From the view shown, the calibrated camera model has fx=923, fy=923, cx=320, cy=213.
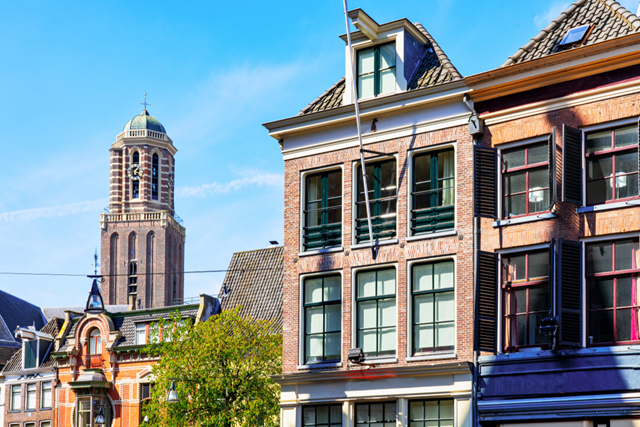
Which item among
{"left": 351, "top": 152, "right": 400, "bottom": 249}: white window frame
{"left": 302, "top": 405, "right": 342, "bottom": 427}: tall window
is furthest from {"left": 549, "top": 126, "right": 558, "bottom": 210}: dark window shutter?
{"left": 302, "top": 405, "right": 342, "bottom": 427}: tall window

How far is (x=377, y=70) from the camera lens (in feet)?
80.6

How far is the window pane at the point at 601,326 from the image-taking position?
62.8 feet

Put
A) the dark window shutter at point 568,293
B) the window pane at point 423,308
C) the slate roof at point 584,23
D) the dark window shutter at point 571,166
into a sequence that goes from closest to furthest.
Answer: the dark window shutter at point 568,293 < the dark window shutter at point 571,166 < the slate roof at point 584,23 < the window pane at point 423,308

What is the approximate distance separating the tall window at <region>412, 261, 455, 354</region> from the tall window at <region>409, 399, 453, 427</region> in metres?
1.23

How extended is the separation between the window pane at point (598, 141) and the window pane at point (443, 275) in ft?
14.2

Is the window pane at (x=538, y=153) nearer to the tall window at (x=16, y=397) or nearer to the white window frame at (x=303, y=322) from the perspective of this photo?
the white window frame at (x=303, y=322)

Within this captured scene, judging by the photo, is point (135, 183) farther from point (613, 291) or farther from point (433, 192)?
point (613, 291)

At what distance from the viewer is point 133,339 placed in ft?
165

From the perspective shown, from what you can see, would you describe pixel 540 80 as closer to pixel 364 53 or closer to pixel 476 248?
pixel 476 248

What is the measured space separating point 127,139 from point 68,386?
7038 cm

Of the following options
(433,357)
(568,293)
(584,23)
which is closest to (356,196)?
(433,357)

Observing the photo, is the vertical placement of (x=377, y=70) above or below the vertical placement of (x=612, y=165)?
above

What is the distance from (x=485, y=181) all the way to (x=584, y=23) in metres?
4.79

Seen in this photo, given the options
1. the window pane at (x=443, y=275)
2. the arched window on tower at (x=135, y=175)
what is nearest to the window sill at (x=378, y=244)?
the window pane at (x=443, y=275)
